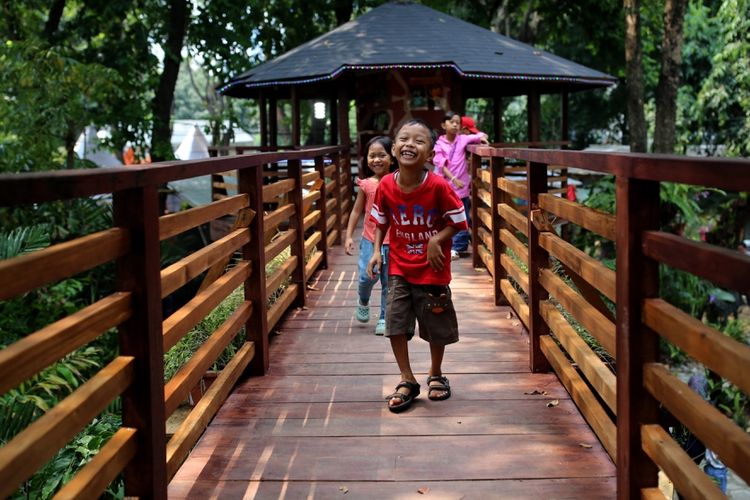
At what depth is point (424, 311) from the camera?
16.7 feet

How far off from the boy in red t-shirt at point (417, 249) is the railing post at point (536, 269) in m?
0.65

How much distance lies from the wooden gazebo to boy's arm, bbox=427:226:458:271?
501 inches

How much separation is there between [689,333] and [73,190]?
1.85 m

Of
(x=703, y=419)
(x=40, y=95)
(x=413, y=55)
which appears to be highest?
(x=413, y=55)

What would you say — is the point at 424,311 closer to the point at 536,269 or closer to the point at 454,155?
the point at 536,269

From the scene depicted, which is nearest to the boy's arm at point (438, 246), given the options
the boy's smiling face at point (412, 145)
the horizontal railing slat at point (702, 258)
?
the boy's smiling face at point (412, 145)

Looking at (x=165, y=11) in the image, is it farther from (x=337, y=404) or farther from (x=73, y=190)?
(x=73, y=190)

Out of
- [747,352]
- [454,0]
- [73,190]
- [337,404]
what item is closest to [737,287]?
[747,352]

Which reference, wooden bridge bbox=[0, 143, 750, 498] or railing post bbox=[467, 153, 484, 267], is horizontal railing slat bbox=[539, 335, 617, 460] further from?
railing post bbox=[467, 153, 484, 267]

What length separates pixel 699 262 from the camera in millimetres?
2594

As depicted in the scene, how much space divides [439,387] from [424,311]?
17.5 inches

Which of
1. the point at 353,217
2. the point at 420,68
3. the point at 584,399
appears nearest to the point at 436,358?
the point at 584,399

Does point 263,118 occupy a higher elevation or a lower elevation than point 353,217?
higher

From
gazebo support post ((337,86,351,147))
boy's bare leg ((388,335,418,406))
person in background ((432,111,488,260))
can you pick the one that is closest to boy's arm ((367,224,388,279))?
boy's bare leg ((388,335,418,406))
